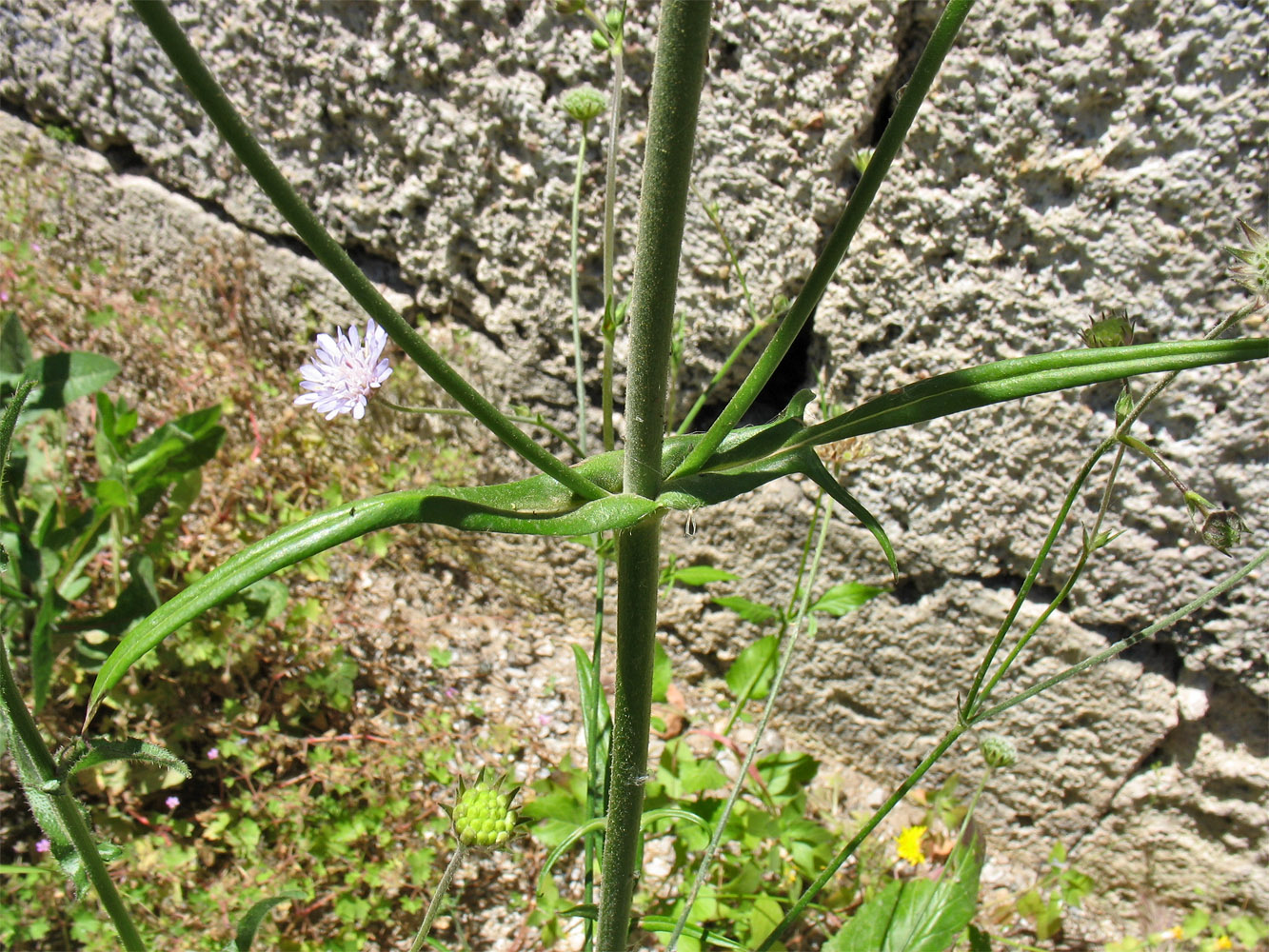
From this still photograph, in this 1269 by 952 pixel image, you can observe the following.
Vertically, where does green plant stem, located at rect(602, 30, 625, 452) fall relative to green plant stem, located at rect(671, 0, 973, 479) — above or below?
above

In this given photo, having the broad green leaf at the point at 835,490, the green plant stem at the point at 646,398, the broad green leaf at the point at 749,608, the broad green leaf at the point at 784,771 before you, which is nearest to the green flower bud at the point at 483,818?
the green plant stem at the point at 646,398

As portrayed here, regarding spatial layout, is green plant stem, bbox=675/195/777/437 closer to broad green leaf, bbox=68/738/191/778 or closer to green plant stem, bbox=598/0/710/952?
green plant stem, bbox=598/0/710/952

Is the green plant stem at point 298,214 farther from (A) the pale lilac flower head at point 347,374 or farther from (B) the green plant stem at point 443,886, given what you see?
(B) the green plant stem at point 443,886

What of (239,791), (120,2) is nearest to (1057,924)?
(239,791)

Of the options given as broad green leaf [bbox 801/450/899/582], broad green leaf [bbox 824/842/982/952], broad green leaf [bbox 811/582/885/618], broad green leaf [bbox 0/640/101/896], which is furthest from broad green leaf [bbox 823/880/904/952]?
broad green leaf [bbox 0/640/101/896]

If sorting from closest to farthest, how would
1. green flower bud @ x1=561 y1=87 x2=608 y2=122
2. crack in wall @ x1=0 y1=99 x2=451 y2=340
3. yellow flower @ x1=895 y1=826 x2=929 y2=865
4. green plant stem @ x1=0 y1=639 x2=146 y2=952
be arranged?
green plant stem @ x1=0 y1=639 x2=146 y2=952 → green flower bud @ x1=561 y1=87 x2=608 y2=122 → yellow flower @ x1=895 y1=826 x2=929 y2=865 → crack in wall @ x1=0 y1=99 x2=451 y2=340

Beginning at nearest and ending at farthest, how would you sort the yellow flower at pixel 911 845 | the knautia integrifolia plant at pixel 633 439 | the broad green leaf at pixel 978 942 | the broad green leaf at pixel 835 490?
the knautia integrifolia plant at pixel 633 439
the broad green leaf at pixel 835 490
the broad green leaf at pixel 978 942
the yellow flower at pixel 911 845
